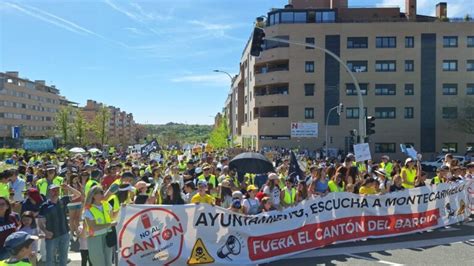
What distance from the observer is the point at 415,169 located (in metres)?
13.2

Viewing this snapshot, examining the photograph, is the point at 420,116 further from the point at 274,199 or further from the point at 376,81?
the point at 274,199

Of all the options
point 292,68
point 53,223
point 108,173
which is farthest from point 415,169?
point 292,68

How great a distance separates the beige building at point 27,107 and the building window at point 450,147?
79.0 m

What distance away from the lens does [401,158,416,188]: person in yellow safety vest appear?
12516 mm

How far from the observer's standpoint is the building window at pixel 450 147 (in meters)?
52.8

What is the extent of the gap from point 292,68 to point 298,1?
11964mm

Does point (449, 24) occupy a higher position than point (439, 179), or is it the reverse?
point (449, 24)

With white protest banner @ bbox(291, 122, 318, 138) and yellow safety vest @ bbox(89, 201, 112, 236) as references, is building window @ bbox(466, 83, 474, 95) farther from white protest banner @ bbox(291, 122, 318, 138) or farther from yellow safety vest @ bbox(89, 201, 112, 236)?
yellow safety vest @ bbox(89, 201, 112, 236)

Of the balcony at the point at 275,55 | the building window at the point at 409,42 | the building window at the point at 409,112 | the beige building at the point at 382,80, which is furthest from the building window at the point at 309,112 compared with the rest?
the building window at the point at 409,42

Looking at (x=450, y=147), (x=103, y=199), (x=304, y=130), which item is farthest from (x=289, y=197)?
(x=450, y=147)

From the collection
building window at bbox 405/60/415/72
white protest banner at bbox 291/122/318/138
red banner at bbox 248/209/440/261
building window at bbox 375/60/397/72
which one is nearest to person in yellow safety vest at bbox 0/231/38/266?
red banner at bbox 248/209/440/261

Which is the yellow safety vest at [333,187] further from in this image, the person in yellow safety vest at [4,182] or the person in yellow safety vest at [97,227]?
the person in yellow safety vest at [4,182]

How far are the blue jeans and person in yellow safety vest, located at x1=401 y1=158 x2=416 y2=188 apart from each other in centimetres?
921

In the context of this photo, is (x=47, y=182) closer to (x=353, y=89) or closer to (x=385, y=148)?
(x=353, y=89)
